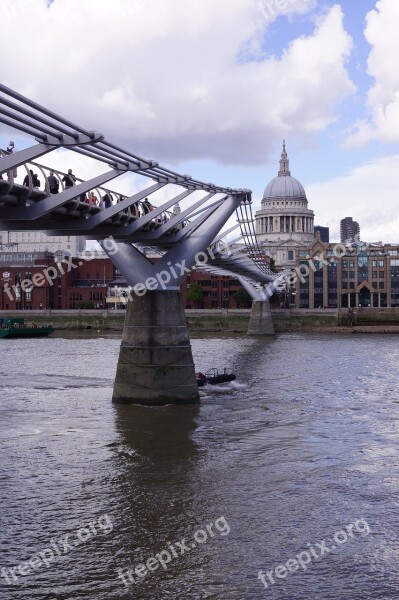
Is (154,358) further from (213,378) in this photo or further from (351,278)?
(351,278)

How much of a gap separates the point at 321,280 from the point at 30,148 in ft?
337

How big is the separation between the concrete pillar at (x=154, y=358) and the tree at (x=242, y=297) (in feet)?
266

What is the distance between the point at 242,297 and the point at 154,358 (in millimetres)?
82612

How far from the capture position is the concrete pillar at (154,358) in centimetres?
2859

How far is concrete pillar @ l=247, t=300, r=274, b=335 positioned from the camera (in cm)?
8556

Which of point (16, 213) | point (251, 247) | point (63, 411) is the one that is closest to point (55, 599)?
point (16, 213)

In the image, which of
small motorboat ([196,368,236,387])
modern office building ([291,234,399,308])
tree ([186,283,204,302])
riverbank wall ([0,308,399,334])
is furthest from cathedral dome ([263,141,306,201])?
small motorboat ([196,368,236,387])

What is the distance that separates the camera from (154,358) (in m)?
28.6

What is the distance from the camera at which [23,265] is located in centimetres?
11300

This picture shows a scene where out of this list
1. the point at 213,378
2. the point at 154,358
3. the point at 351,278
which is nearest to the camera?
the point at 154,358

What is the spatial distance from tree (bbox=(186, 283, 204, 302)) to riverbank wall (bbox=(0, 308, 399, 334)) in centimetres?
764

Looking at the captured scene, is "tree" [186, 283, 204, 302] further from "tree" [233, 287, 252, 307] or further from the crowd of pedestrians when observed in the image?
the crowd of pedestrians

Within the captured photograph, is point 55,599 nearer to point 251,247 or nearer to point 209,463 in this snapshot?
point 209,463

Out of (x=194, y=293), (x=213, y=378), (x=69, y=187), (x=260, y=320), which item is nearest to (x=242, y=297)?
(x=194, y=293)
